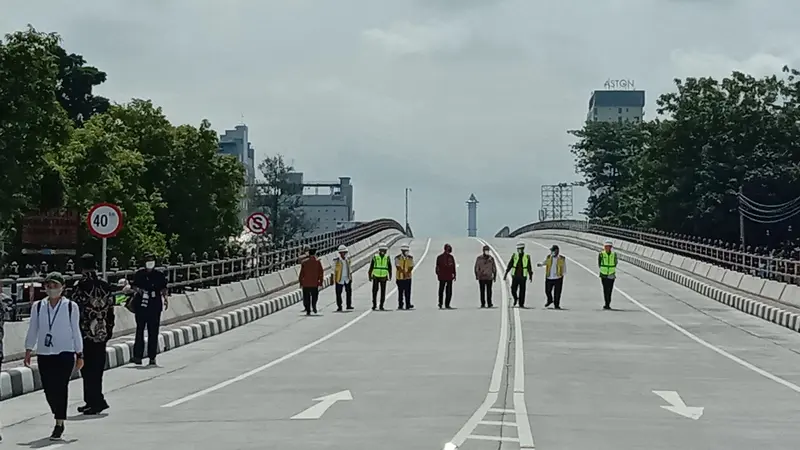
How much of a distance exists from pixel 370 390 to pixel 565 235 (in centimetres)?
8279

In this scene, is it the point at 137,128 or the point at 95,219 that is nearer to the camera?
the point at 95,219

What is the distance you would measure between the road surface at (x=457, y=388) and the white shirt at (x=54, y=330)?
93 cm

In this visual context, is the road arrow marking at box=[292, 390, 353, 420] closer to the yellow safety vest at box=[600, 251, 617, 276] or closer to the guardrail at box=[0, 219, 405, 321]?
the guardrail at box=[0, 219, 405, 321]

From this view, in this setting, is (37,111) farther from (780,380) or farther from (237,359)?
(780,380)

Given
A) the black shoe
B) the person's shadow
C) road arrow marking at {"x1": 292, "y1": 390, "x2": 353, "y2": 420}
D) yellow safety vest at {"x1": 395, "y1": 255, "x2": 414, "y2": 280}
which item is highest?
yellow safety vest at {"x1": 395, "y1": 255, "x2": 414, "y2": 280}

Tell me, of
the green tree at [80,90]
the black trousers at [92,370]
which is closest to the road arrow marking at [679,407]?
the black trousers at [92,370]

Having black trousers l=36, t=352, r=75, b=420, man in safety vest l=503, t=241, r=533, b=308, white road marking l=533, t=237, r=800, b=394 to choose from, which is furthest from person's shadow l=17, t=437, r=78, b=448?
man in safety vest l=503, t=241, r=533, b=308

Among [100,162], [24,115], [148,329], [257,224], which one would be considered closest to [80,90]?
[100,162]

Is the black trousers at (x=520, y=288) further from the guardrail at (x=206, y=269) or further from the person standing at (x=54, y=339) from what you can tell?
the person standing at (x=54, y=339)

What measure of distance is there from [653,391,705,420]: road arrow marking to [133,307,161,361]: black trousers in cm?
872

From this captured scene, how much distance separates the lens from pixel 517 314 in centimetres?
3519

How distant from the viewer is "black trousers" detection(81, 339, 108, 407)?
605 inches

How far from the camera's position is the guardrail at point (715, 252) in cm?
3859

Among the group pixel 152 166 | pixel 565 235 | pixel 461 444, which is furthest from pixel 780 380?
pixel 565 235
